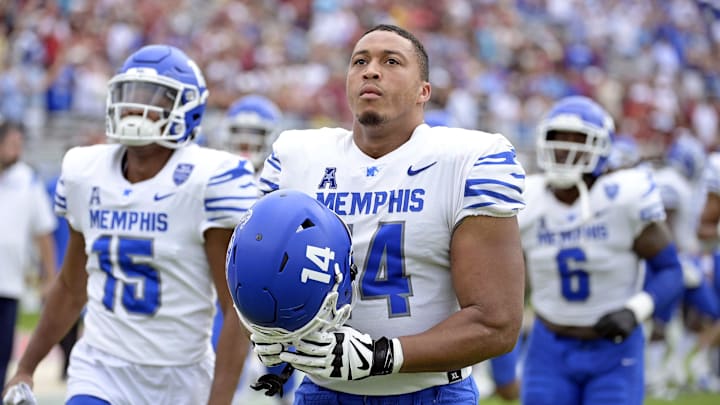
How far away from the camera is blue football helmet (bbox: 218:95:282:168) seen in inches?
291

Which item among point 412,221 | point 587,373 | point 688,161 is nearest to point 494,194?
point 412,221

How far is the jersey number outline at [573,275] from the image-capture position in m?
5.53

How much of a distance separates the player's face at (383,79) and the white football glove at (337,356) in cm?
70

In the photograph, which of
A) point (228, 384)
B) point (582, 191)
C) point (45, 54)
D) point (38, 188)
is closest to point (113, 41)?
point (45, 54)

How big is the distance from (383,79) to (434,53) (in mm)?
16501

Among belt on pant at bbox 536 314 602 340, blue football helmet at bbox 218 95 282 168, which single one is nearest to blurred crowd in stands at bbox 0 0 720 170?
blue football helmet at bbox 218 95 282 168

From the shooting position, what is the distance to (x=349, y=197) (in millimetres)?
3273

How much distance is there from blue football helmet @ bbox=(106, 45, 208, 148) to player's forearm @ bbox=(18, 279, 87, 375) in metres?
0.68

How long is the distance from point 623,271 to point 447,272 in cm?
251

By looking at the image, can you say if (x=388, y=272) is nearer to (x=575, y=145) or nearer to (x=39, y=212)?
(x=575, y=145)

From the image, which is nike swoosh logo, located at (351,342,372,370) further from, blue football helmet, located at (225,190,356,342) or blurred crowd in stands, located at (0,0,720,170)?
blurred crowd in stands, located at (0,0,720,170)

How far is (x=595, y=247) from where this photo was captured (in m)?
5.53

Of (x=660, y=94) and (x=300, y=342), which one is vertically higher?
(x=660, y=94)

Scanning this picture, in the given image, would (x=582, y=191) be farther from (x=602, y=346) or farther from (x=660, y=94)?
(x=660, y=94)
